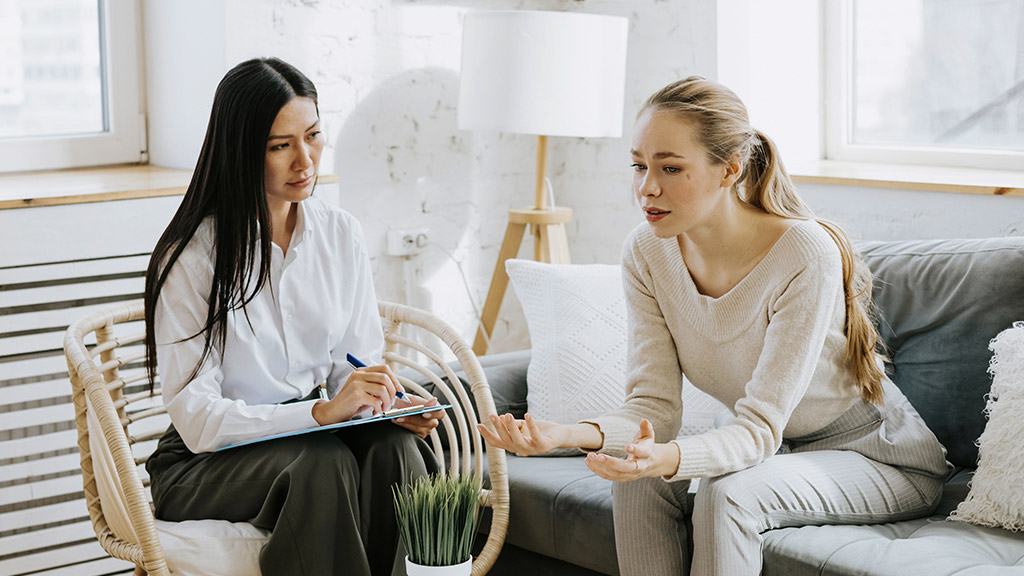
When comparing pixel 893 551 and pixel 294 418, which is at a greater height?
pixel 294 418

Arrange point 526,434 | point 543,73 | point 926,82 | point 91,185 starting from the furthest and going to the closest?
point 926,82, point 543,73, point 91,185, point 526,434

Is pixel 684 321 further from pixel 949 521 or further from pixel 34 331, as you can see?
pixel 34 331

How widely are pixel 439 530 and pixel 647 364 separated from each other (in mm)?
545

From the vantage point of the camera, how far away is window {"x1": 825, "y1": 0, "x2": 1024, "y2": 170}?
2605 mm

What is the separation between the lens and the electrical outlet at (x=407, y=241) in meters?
2.95

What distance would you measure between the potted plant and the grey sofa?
0.49m

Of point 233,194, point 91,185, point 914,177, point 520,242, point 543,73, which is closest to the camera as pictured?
point 233,194

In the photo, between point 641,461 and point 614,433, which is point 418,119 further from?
point 641,461

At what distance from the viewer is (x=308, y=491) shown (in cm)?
160

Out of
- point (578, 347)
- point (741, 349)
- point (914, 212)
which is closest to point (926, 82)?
point (914, 212)

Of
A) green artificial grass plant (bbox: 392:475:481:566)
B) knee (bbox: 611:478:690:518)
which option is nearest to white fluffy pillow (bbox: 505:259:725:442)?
knee (bbox: 611:478:690:518)

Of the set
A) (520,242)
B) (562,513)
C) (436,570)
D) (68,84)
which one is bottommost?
(562,513)

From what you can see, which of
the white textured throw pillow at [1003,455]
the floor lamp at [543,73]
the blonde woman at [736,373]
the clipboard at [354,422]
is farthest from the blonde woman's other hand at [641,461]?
the floor lamp at [543,73]

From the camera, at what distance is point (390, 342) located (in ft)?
7.18
